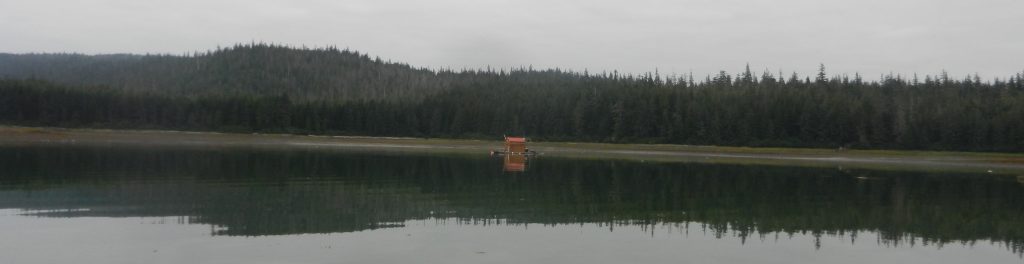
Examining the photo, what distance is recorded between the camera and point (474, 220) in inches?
810

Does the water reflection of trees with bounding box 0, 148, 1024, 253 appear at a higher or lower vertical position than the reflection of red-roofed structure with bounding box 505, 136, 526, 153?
lower

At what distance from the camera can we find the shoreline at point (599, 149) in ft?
241

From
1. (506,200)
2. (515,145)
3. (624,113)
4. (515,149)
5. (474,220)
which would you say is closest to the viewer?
(474,220)

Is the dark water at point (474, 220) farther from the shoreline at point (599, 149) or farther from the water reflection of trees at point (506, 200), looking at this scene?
the shoreline at point (599, 149)

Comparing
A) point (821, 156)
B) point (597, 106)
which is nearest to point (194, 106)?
point (597, 106)

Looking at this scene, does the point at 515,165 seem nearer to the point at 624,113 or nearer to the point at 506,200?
the point at 506,200

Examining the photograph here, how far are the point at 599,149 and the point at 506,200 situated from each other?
75.3m

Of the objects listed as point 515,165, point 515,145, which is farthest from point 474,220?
point 515,145

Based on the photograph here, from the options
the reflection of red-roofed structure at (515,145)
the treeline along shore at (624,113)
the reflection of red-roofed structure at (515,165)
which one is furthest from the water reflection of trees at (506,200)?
the treeline along shore at (624,113)

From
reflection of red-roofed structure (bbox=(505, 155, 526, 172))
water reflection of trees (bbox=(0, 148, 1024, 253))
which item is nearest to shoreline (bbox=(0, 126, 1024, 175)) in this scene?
reflection of red-roofed structure (bbox=(505, 155, 526, 172))

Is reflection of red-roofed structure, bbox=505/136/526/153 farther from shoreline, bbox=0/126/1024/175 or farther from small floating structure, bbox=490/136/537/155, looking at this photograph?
shoreline, bbox=0/126/1024/175

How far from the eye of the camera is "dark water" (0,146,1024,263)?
15.4m

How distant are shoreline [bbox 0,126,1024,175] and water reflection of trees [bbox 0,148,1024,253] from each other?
32.9 metres

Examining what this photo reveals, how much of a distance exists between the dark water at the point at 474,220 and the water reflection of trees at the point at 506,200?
85mm
